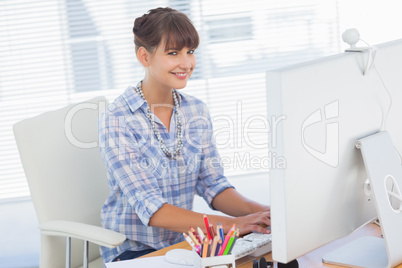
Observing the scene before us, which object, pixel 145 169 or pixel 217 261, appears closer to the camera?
pixel 217 261

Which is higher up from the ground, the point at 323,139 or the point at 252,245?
the point at 323,139

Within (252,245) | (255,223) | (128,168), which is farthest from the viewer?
(128,168)

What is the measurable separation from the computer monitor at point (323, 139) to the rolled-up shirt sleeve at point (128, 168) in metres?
0.63

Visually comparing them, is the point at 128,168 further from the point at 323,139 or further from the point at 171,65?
the point at 323,139

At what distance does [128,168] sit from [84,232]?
0.22 meters

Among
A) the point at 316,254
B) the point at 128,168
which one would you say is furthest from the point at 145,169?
the point at 316,254

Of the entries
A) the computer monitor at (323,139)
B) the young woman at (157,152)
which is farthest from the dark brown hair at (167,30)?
the computer monitor at (323,139)

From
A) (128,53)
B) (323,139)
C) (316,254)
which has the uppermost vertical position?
(128,53)

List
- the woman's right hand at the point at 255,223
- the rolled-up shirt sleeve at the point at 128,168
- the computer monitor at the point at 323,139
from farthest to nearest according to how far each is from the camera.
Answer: the rolled-up shirt sleeve at the point at 128,168 < the woman's right hand at the point at 255,223 < the computer monitor at the point at 323,139

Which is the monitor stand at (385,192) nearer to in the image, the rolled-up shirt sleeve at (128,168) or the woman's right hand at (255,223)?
the woman's right hand at (255,223)

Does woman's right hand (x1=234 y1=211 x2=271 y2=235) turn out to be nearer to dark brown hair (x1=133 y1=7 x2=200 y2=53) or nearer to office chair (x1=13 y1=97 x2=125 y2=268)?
office chair (x1=13 y1=97 x2=125 y2=268)

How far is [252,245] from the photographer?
1.42 meters

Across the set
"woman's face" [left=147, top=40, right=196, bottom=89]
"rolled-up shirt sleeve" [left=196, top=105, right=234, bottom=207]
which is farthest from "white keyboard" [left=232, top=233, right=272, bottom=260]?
"woman's face" [left=147, top=40, right=196, bottom=89]

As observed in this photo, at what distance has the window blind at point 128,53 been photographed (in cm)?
387
